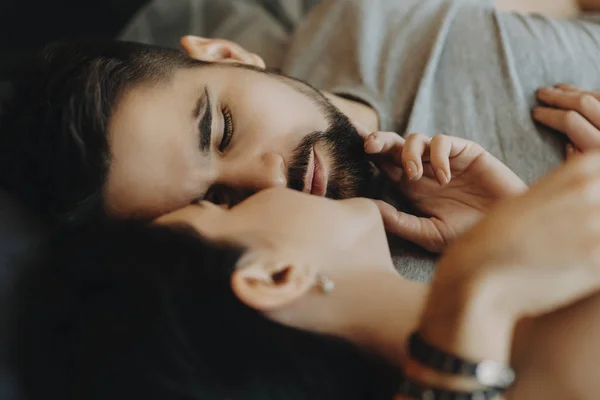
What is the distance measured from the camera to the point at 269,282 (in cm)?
62

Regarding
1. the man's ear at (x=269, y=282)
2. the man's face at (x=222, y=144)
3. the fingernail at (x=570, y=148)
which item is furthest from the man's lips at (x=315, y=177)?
the fingernail at (x=570, y=148)

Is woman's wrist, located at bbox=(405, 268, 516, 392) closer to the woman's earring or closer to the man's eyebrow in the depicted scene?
the woman's earring

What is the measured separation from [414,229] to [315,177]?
0.18 meters

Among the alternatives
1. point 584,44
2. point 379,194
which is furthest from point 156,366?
point 584,44

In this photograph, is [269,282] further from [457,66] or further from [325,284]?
[457,66]

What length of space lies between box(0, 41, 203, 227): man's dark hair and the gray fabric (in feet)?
1.46

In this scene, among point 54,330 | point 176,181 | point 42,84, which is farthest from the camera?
point 42,84

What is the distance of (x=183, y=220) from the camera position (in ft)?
2.25

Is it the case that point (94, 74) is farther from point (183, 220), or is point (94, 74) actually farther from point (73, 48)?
point (183, 220)

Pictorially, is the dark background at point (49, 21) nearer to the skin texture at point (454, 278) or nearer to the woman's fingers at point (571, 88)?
the skin texture at point (454, 278)

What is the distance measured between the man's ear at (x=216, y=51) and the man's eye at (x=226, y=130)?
24 cm

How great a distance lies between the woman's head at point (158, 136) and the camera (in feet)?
2.52

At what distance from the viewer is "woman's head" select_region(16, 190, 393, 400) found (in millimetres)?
574

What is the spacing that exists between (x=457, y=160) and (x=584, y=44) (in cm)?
45
